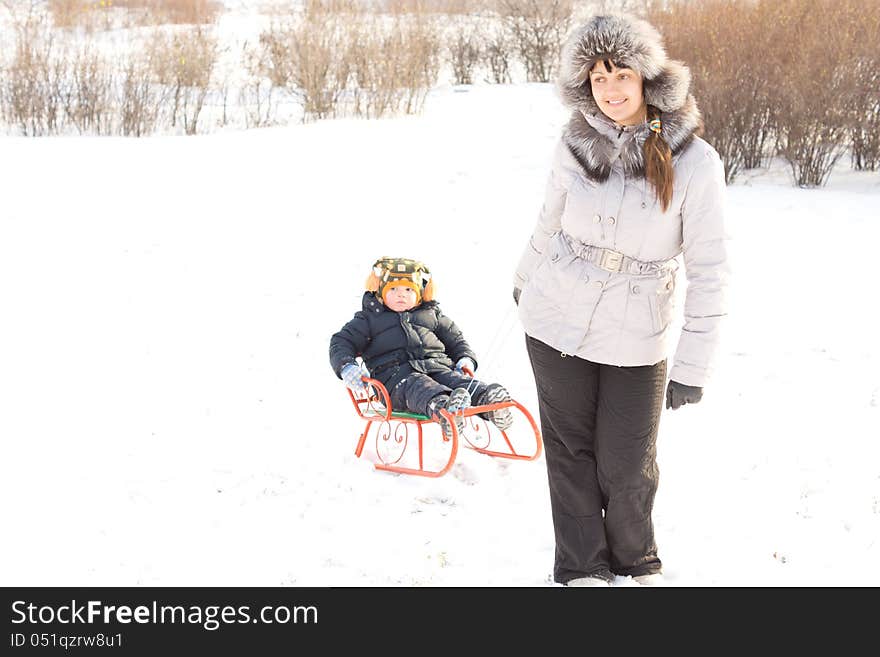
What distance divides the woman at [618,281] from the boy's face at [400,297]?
5.20ft

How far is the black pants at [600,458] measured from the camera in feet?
9.68

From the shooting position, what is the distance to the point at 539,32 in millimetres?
15344

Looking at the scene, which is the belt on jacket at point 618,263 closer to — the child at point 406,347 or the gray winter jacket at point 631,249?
the gray winter jacket at point 631,249

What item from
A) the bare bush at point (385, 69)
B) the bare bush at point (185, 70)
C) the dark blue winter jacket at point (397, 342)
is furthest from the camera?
the bare bush at point (385, 69)

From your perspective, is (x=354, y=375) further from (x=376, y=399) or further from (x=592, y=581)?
(x=592, y=581)

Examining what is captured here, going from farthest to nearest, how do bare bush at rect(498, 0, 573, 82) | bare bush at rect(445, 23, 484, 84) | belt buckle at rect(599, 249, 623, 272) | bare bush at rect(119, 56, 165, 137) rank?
bare bush at rect(498, 0, 573, 82) → bare bush at rect(445, 23, 484, 84) → bare bush at rect(119, 56, 165, 137) → belt buckle at rect(599, 249, 623, 272)

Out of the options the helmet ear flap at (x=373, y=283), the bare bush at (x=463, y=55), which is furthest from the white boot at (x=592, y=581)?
the bare bush at (x=463, y=55)

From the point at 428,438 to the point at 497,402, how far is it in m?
0.58

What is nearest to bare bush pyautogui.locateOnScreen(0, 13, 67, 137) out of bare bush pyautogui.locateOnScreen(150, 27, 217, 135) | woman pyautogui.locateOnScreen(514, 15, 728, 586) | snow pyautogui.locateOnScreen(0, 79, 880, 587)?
snow pyautogui.locateOnScreen(0, 79, 880, 587)

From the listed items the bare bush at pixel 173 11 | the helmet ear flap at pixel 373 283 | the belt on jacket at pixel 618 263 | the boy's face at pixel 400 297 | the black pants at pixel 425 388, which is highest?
the bare bush at pixel 173 11

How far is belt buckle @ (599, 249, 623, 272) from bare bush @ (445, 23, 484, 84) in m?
12.5

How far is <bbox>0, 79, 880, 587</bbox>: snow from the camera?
3.72 metres

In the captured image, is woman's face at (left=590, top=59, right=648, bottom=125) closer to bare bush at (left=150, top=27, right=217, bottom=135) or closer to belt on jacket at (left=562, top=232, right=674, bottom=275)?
belt on jacket at (left=562, top=232, right=674, bottom=275)

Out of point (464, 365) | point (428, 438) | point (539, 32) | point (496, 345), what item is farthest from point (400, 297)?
point (539, 32)
